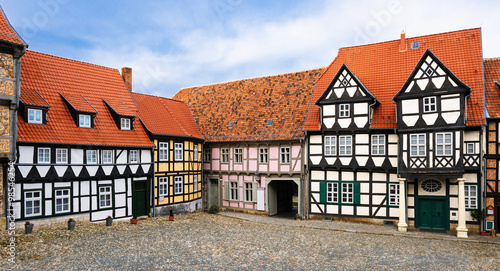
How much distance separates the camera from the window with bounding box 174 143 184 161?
79.6 ft

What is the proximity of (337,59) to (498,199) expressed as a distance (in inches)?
481

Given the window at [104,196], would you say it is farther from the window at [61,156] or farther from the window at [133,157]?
the window at [61,156]

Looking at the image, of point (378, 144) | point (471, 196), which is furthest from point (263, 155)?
point (471, 196)

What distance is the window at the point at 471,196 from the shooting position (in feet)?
63.4

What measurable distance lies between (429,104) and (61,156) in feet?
61.8

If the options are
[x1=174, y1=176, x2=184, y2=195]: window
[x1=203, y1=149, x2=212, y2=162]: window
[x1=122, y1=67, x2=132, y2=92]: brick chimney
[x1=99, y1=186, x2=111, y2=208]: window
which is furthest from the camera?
[x1=203, y1=149, x2=212, y2=162]: window

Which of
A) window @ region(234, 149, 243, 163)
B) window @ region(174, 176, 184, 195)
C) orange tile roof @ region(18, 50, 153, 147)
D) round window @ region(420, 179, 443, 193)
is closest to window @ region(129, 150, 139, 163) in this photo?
orange tile roof @ region(18, 50, 153, 147)

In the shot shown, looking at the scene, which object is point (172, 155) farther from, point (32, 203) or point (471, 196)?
point (471, 196)

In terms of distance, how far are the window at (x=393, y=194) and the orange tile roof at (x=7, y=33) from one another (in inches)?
773

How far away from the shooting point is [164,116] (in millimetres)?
25266

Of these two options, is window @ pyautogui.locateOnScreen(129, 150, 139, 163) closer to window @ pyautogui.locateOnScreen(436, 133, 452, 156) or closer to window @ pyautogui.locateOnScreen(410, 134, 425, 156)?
window @ pyautogui.locateOnScreen(410, 134, 425, 156)

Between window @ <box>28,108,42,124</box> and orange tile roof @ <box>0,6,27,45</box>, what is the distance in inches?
135

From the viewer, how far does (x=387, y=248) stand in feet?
52.6

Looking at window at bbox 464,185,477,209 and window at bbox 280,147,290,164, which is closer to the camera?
window at bbox 464,185,477,209
